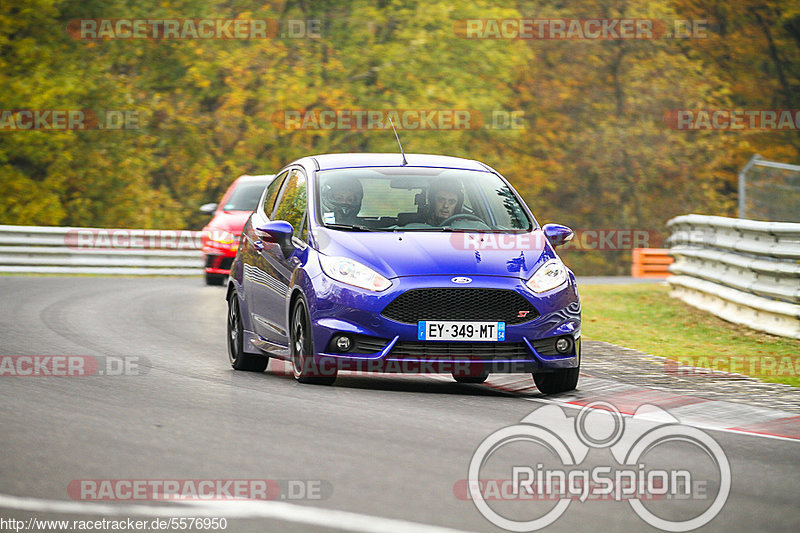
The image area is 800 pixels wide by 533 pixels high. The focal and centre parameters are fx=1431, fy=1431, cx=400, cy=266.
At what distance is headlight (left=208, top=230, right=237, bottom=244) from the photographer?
23.2 m

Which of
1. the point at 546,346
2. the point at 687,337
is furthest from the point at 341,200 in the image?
the point at 687,337

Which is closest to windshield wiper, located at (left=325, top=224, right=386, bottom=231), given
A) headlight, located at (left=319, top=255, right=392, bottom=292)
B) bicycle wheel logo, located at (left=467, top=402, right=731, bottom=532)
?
headlight, located at (left=319, top=255, right=392, bottom=292)

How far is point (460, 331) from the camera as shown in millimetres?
9797

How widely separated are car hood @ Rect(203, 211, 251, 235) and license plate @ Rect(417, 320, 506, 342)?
13.5 m

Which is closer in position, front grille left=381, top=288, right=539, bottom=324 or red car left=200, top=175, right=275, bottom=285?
front grille left=381, top=288, right=539, bottom=324

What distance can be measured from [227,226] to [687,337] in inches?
395

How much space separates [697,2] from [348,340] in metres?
45.9

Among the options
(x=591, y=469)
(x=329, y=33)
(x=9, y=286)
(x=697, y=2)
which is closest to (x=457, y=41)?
(x=329, y=33)

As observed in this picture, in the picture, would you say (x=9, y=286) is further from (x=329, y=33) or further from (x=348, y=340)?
(x=329, y=33)
